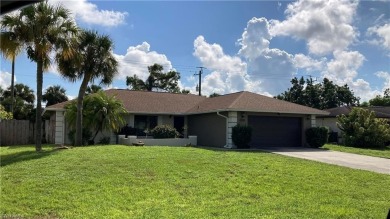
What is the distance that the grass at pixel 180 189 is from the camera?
7609mm

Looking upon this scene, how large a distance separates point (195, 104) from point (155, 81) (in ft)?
74.2

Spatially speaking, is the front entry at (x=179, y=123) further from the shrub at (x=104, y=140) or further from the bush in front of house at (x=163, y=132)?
the shrub at (x=104, y=140)

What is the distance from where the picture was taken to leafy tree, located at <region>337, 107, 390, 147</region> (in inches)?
1005

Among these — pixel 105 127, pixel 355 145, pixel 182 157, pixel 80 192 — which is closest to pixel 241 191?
pixel 80 192

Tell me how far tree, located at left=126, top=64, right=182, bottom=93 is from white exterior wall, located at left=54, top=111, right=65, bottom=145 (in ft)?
85.0

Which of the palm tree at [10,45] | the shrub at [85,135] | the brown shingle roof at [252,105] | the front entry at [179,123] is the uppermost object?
the palm tree at [10,45]

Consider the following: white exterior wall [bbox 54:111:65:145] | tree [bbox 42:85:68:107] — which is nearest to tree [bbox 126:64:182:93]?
tree [bbox 42:85:68:107]

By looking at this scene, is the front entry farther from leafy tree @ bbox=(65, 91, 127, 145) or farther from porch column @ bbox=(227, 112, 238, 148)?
porch column @ bbox=(227, 112, 238, 148)

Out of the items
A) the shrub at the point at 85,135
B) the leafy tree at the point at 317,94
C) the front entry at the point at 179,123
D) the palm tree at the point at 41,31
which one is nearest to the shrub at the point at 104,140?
the shrub at the point at 85,135

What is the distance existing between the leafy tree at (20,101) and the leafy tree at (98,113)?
53.4ft

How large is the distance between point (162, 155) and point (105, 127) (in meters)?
8.67

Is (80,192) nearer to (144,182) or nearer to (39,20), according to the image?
(144,182)

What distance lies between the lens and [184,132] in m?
26.2

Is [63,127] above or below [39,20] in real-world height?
below
